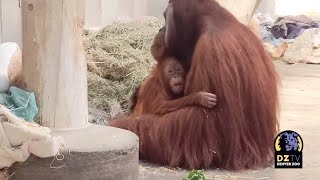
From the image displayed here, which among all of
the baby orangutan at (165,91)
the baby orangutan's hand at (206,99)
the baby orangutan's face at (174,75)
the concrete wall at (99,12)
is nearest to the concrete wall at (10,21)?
the concrete wall at (99,12)

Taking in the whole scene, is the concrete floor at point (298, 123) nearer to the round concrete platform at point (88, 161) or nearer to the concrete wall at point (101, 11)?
the round concrete platform at point (88, 161)

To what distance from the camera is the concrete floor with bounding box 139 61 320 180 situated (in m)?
2.47

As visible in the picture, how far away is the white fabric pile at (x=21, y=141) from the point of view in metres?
1.89

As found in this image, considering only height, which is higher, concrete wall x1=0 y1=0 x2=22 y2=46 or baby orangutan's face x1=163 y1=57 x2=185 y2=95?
concrete wall x1=0 y1=0 x2=22 y2=46

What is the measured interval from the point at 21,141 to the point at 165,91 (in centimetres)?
90

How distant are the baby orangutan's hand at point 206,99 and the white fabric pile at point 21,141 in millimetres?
709

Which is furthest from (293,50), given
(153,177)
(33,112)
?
(33,112)

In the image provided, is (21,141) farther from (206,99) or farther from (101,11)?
(101,11)

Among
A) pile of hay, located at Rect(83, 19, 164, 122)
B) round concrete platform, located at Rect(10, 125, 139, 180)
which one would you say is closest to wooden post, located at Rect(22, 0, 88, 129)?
round concrete platform, located at Rect(10, 125, 139, 180)

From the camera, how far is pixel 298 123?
3.46m

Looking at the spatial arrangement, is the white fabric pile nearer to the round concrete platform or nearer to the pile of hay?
the round concrete platform

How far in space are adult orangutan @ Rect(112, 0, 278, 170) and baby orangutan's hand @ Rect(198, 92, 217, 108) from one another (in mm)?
22

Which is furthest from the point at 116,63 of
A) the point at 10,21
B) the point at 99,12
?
the point at 99,12

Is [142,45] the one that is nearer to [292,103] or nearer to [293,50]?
[292,103]
